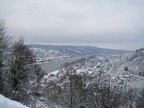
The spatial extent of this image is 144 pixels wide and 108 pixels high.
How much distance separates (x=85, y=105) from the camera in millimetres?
9719

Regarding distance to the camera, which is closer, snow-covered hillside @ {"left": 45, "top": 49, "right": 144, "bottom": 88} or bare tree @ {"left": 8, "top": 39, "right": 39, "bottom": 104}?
bare tree @ {"left": 8, "top": 39, "right": 39, "bottom": 104}

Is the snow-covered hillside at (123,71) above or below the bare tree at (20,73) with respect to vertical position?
below

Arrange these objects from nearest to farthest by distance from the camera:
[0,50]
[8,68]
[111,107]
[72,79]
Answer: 1. [111,107]
2. [0,50]
3. [8,68]
4. [72,79]

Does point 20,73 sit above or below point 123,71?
above

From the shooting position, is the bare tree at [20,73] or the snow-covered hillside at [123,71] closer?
the bare tree at [20,73]

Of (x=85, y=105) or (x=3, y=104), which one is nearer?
(x=3, y=104)

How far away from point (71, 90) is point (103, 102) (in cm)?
347

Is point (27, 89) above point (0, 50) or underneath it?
underneath

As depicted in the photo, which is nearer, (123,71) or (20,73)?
(20,73)

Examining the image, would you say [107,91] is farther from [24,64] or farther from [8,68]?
[8,68]

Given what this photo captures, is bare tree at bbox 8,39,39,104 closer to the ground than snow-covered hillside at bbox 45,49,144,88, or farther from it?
farther from it

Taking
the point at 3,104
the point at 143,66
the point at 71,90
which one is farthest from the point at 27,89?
the point at 143,66

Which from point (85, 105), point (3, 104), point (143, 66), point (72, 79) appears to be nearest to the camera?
point (3, 104)

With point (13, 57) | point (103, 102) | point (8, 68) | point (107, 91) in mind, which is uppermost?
point (13, 57)
